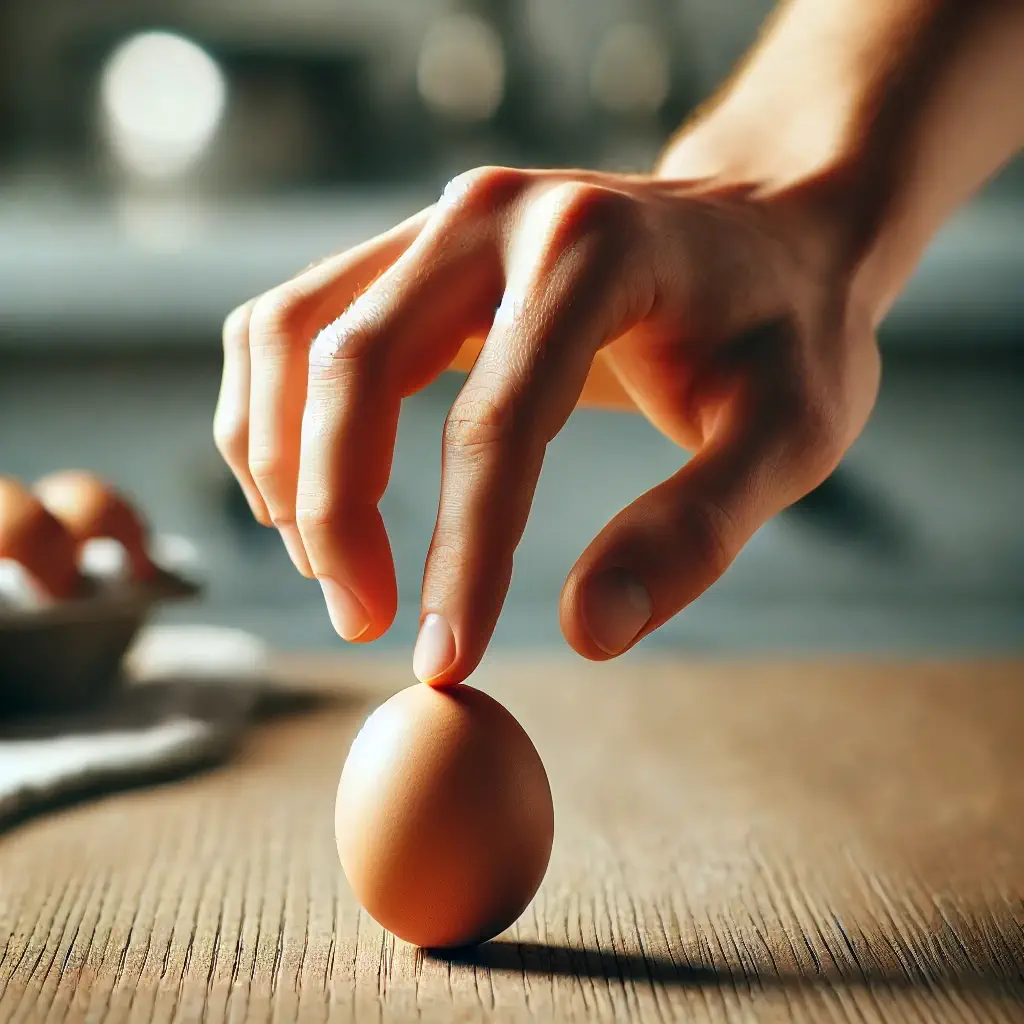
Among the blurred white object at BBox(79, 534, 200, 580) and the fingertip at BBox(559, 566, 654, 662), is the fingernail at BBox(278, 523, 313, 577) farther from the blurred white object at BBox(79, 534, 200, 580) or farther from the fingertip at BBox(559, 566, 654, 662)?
the blurred white object at BBox(79, 534, 200, 580)

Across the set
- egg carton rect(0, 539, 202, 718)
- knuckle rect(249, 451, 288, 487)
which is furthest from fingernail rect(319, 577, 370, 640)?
egg carton rect(0, 539, 202, 718)

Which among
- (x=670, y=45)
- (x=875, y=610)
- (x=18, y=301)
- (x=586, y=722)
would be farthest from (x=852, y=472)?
(x=18, y=301)

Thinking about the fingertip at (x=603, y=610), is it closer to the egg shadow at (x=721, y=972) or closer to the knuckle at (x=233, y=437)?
the egg shadow at (x=721, y=972)

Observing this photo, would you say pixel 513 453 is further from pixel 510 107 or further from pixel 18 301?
pixel 510 107

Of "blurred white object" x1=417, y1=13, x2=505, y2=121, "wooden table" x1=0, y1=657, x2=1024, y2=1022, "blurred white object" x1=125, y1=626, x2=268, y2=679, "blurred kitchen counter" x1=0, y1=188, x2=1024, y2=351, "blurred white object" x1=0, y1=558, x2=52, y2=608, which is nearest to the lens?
"wooden table" x1=0, y1=657, x2=1024, y2=1022

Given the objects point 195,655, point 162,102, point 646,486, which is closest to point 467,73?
point 162,102

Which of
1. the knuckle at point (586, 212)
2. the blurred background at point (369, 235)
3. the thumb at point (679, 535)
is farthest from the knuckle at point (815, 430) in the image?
the blurred background at point (369, 235)
